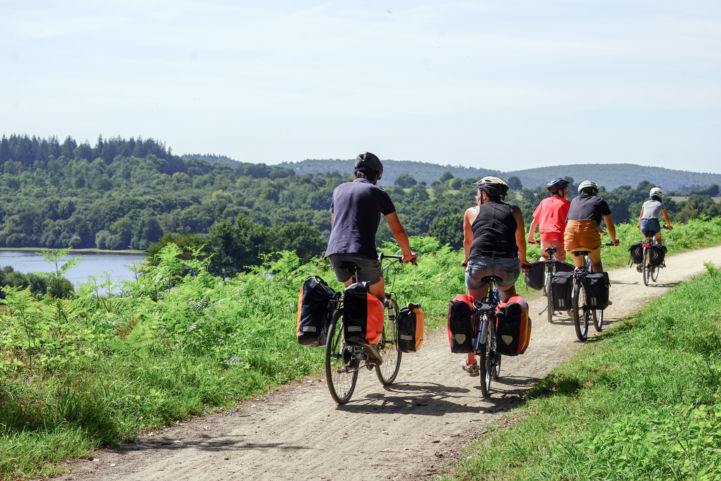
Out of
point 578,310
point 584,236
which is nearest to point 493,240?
point 578,310

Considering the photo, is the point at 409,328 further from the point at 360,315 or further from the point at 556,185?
the point at 556,185

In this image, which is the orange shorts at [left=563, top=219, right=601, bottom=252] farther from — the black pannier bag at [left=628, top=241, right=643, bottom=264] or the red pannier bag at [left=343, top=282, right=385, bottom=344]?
the black pannier bag at [left=628, top=241, right=643, bottom=264]

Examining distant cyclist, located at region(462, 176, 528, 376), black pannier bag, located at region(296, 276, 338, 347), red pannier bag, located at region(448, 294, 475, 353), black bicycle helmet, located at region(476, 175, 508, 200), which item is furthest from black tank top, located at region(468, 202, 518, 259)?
black pannier bag, located at region(296, 276, 338, 347)

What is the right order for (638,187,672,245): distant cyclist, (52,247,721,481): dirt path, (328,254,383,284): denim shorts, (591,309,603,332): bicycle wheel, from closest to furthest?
(52,247,721,481): dirt path → (328,254,383,284): denim shorts → (591,309,603,332): bicycle wheel → (638,187,672,245): distant cyclist

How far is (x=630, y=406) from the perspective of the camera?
541 centimetres

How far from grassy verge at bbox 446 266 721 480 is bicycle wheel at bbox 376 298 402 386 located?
1.45 meters

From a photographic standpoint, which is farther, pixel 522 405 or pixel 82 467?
pixel 522 405

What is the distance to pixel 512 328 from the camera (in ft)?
20.1

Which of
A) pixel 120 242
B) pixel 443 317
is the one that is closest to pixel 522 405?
pixel 443 317

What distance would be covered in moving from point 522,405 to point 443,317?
5.41 meters

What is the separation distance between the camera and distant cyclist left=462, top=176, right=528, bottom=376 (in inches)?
252

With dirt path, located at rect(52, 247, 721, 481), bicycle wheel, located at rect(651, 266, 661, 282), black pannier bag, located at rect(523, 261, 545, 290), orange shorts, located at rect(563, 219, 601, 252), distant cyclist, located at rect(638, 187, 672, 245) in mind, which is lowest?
dirt path, located at rect(52, 247, 721, 481)

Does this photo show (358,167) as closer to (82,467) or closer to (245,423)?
(245,423)

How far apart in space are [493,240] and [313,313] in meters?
1.79
